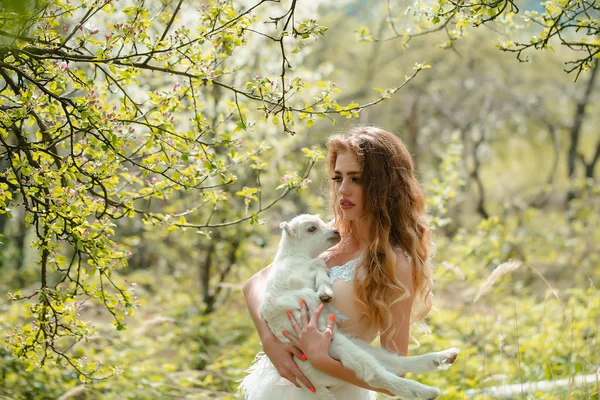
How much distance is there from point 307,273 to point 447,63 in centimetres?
1409

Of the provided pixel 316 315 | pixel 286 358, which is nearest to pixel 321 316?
pixel 316 315

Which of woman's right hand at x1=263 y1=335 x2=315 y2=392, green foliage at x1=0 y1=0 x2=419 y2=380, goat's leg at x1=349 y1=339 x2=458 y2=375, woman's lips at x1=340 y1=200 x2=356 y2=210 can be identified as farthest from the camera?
woman's lips at x1=340 y1=200 x2=356 y2=210

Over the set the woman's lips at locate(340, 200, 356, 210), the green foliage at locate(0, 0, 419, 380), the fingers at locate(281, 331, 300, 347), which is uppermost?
the green foliage at locate(0, 0, 419, 380)

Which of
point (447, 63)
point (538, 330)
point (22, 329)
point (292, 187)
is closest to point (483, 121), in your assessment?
point (447, 63)

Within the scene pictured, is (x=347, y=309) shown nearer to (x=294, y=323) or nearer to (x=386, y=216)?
(x=294, y=323)

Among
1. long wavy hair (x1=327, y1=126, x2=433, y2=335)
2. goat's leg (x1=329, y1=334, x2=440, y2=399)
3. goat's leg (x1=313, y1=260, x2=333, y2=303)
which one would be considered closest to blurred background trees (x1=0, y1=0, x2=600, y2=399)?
long wavy hair (x1=327, y1=126, x2=433, y2=335)

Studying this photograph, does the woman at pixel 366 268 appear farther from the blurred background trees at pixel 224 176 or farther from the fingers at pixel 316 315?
A: the blurred background trees at pixel 224 176

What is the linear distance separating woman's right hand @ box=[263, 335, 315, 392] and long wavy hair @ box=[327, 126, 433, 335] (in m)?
0.38

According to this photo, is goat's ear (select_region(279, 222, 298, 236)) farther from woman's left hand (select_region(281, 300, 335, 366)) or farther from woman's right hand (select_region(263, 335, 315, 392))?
woman's right hand (select_region(263, 335, 315, 392))

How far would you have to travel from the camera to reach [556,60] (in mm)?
15422

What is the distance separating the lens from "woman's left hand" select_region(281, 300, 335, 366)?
2803mm

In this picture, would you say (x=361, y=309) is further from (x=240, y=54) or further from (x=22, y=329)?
(x=240, y=54)

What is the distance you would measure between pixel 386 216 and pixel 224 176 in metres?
0.90

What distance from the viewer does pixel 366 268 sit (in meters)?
2.98
